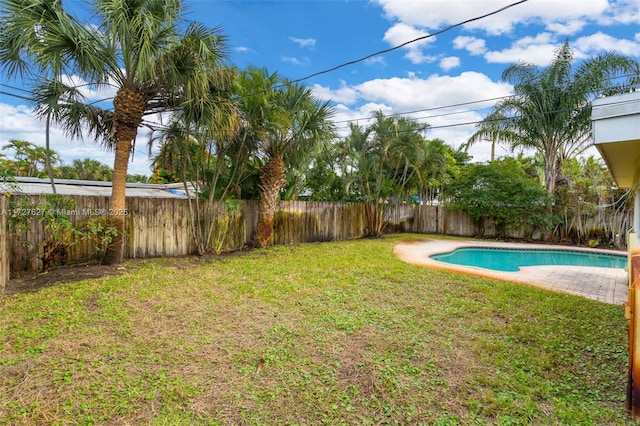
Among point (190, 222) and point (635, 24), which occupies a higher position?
point (635, 24)

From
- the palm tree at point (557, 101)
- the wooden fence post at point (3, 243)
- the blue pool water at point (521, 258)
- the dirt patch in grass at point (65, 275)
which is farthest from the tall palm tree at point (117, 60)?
the palm tree at point (557, 101)

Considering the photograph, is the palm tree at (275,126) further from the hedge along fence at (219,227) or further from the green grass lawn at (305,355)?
the green grass lawn at (305,355)

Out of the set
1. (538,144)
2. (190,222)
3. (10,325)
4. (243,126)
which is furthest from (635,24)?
(10,325)

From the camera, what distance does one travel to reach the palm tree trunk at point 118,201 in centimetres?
697

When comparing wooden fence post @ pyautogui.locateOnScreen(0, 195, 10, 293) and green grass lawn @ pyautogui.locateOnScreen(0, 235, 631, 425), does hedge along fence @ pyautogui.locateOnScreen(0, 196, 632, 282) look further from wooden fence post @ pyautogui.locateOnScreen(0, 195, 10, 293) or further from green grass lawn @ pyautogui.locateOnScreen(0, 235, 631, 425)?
green grass lawn @ pyautogui.locateOnScreen(0, 235, 631, 425)

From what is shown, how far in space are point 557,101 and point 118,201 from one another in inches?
629

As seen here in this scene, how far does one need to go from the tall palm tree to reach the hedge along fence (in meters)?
1.08

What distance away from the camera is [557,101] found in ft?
44.0

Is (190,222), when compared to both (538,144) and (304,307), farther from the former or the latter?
(538,144)

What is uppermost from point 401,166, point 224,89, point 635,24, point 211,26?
point 635,24

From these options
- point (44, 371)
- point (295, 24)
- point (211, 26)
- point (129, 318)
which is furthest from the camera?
point (295, 24)

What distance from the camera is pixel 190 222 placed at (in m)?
9.11

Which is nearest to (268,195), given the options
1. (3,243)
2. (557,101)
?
(3,243)

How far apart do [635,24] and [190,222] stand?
1338cm
